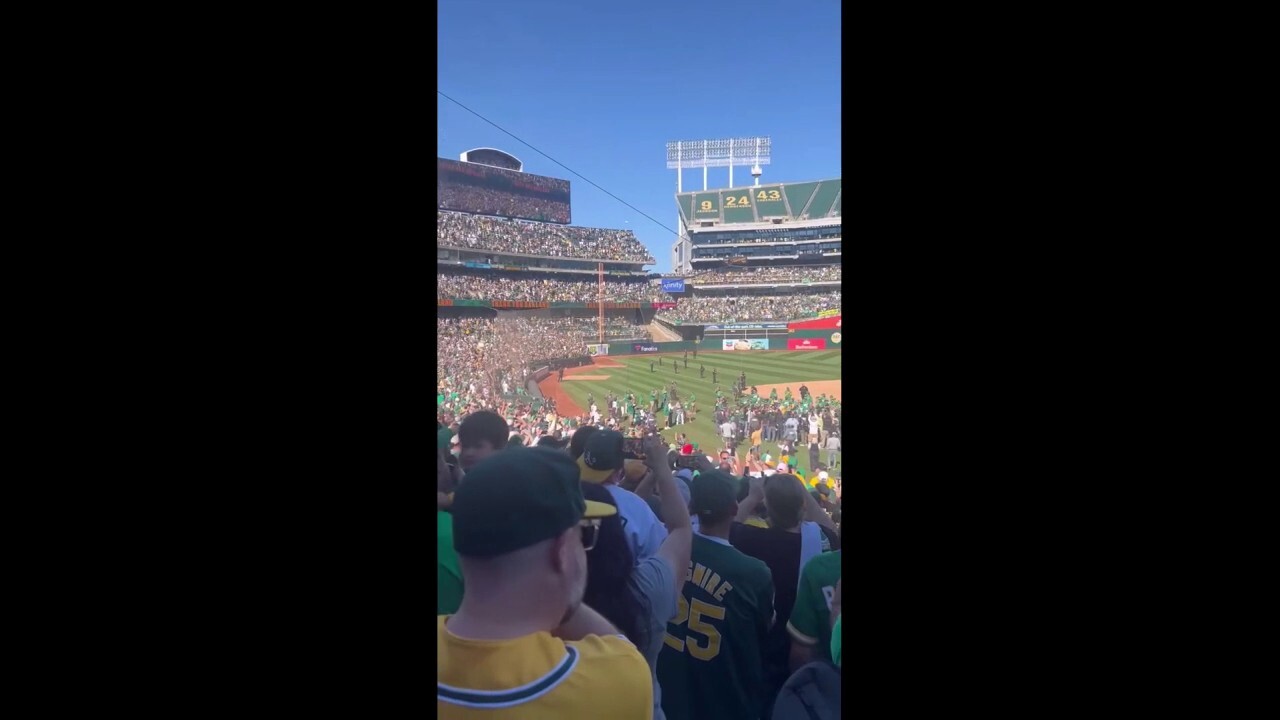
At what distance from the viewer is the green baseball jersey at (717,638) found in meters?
2.04

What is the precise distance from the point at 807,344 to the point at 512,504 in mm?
1630

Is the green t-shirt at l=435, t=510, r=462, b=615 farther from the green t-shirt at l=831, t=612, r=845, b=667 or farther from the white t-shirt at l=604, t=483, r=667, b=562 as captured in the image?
the green t-shirt at l=831, t=612, r=845, b=667

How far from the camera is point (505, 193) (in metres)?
3.17

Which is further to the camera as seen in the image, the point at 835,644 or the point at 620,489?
the point at 620,489

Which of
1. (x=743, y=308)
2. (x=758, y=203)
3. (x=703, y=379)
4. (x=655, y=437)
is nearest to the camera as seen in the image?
(x=655, y=437)

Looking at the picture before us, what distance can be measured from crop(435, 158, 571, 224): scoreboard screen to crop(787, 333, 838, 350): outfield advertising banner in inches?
52.2

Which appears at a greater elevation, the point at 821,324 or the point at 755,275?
the point at 755,275

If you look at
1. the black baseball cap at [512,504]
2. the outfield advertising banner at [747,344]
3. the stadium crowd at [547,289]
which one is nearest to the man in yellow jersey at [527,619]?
the black baseball cap at [512,504]

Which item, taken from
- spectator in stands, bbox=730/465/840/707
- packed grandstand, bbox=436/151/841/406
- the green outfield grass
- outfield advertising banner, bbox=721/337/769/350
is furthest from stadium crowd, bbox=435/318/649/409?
spectator in stands, bbox=730/465/840/707

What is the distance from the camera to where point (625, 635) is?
1922 millimetres

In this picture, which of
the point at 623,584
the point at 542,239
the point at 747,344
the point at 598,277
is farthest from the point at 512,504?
the point at 542,239

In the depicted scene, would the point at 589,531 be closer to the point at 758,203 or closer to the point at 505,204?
the point at 505,204

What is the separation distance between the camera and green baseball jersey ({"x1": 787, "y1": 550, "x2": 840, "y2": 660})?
1.96m
